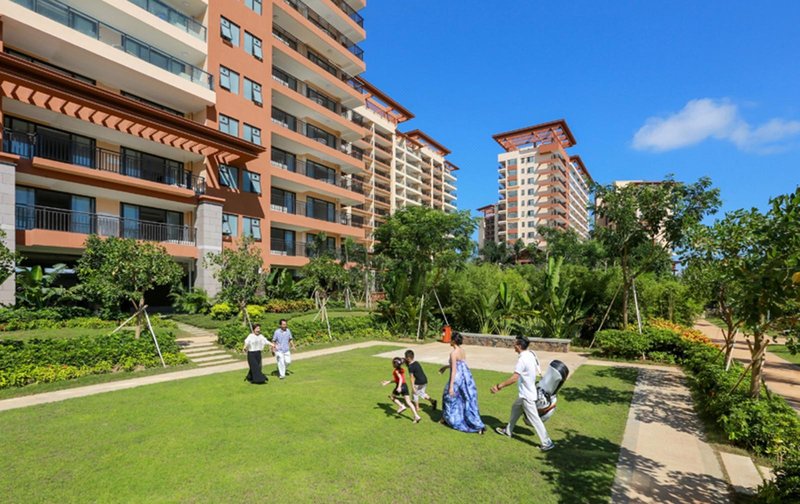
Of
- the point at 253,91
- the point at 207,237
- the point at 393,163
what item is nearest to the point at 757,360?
the point at 207,237

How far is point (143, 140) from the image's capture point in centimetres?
2289

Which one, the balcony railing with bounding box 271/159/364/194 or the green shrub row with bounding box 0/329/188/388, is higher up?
the balcony railing with bounding box 271/159/364/194

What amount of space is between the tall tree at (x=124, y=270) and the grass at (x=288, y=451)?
5.06m

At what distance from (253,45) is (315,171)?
11.1m

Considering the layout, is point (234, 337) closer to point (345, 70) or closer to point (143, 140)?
point (143, 140)

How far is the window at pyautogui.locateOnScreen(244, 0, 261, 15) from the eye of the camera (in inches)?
1156

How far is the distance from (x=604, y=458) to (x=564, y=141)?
342 ft

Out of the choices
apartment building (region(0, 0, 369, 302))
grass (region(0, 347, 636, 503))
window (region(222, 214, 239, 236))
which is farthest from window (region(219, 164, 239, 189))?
grass (region(0, 347, 636, 503))

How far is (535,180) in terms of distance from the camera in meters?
94.6

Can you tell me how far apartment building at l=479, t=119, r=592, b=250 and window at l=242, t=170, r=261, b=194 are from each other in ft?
228

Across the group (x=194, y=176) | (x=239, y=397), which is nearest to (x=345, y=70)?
(x=194, y=176)

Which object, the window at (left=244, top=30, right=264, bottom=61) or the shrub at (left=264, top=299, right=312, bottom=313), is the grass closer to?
the shrub at (left=264, top=299, right=312, bottom=313)

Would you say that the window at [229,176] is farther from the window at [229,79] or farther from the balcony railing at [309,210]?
the window at [229,79]

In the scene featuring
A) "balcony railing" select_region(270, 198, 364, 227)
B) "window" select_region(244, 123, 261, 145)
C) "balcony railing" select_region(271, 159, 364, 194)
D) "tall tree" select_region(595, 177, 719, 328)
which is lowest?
"tall tree" select_region(595, 177, 719, 328)
